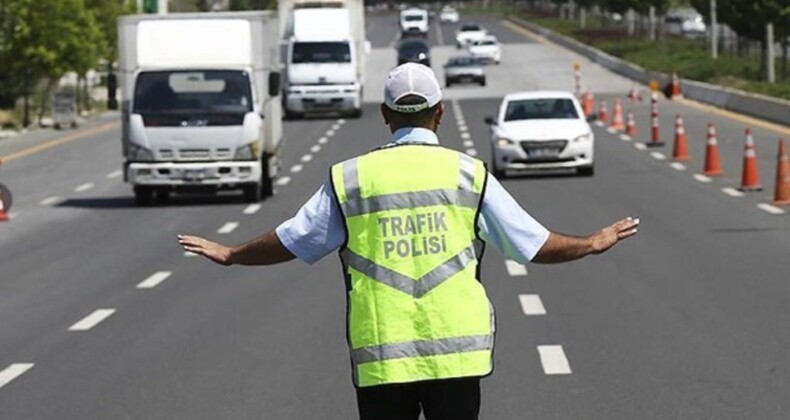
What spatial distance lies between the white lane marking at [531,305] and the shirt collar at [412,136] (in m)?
9.60

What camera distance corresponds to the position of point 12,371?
13.2 m

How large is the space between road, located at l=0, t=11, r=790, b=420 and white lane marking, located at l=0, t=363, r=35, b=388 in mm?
13

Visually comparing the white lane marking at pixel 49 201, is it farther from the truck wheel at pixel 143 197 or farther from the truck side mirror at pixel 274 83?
the truck side mirror at pixel 274 83

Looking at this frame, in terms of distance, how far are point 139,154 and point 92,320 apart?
1314 cm

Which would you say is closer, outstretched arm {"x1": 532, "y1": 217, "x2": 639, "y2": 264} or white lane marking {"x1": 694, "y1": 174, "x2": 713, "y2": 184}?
outstretched arm {"x1": 532, "y1": 217, "x2": 639, "y2": 264}

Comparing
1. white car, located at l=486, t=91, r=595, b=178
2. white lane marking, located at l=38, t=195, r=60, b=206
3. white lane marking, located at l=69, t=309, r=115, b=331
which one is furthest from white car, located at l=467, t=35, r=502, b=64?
white lane marking, located at l=69, t=309, r=115, b=331

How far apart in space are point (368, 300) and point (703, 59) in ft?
236

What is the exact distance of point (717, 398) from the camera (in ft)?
36.7

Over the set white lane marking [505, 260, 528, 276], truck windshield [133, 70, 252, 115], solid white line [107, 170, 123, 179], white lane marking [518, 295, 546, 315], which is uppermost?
truck windshield [133, 70, 252, 115]

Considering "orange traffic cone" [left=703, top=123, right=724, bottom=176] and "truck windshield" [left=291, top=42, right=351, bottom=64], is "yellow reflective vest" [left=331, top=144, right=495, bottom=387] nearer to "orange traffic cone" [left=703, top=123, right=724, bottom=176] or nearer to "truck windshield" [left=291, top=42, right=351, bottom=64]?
"orange traffic cone" [left=703, top=123, right=724, bottom=176]

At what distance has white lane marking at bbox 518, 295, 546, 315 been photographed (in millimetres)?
15673

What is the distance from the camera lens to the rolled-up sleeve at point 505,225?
5.99 metres

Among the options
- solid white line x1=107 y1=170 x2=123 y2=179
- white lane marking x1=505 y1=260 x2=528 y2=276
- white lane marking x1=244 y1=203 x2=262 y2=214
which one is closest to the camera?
white lane marking x1=505 y1=260 x2=528 y2=276

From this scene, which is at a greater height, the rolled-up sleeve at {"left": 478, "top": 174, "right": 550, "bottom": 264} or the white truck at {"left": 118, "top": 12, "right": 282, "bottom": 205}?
the rolled-up sleeve at {"left": 478, "top": 174, "right": 550, "bottom": 264}
